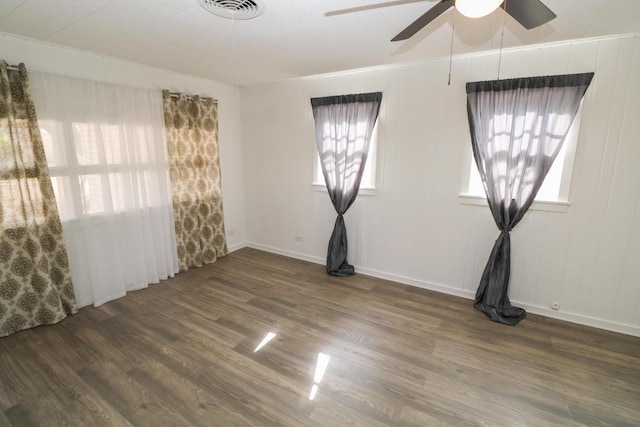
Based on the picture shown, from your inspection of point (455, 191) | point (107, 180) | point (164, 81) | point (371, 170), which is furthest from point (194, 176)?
point (455, 191)

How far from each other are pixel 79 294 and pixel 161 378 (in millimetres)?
1632

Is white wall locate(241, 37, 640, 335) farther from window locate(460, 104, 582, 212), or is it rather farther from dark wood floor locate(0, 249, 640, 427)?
dark wood floor locate(0, 249, 640, 427)

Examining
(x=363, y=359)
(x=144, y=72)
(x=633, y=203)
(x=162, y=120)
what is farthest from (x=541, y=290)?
(x=144, y=72)

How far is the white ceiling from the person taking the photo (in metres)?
1.95

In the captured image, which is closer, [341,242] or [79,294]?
[79,294]

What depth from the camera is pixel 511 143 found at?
A: 2811 mm

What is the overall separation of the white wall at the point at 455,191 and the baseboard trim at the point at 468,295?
0.7 inches

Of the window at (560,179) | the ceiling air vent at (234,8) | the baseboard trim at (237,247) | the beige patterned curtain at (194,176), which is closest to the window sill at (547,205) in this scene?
the window at (560,179)

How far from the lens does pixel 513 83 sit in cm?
272

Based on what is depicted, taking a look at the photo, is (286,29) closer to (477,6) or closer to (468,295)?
(477,6)

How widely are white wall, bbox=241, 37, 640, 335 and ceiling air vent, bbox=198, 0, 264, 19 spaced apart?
1787 millimetres

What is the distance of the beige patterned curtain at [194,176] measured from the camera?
365 cm

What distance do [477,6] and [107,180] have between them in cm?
347

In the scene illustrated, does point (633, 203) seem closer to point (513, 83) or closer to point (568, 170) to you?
point (568, 170)
